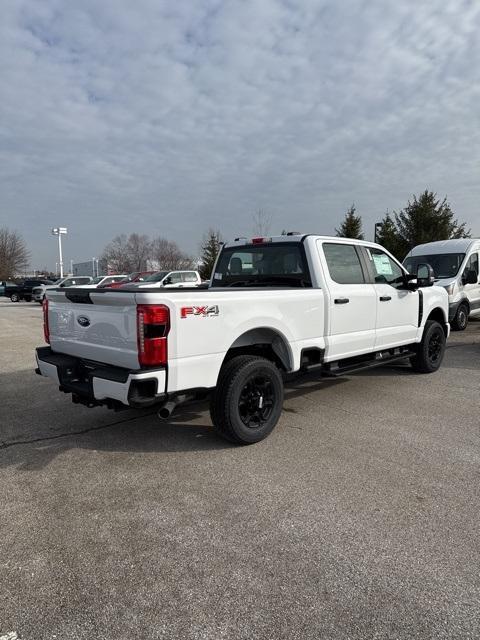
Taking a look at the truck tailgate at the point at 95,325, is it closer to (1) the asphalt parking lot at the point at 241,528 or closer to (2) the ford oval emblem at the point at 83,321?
(2) the ford oval emblem at the point at 83,321

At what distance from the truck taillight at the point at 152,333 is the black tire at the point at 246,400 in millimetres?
Answer: 764

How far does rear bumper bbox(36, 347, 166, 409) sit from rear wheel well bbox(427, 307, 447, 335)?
5.18m

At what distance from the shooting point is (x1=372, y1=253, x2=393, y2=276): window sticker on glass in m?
6.18

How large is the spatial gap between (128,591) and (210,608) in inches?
18.0

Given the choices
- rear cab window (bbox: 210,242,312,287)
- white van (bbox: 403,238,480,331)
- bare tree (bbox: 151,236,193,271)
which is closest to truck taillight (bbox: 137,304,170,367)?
rear cab window (bbox: 210,242,312,287)

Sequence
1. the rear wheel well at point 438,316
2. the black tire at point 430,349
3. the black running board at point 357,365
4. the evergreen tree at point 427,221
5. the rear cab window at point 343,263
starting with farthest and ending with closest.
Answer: the evergreen tree at point 427,221 < the rear wheel well at point 438,316 < the black tire at point 430,349 < the rear cab window at point 343,263 < the black running board at point 357,365

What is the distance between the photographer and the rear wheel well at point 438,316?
24.3ft

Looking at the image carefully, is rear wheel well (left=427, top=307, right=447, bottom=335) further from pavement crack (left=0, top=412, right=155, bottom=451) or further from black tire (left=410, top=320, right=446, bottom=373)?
pavement crack (left=0, top=412, right=155, bottom=451)

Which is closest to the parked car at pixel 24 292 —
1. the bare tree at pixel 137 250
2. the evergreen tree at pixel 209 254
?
the evergreen tree at pixel 209 254

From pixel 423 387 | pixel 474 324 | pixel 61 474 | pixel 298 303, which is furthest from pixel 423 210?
pixel 61 474

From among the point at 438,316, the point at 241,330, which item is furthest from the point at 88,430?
the point at 438,316

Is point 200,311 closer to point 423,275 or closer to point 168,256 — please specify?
point 423,275

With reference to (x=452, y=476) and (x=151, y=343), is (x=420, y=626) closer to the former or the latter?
(x=452, y=476)

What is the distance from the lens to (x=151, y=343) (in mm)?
3633
